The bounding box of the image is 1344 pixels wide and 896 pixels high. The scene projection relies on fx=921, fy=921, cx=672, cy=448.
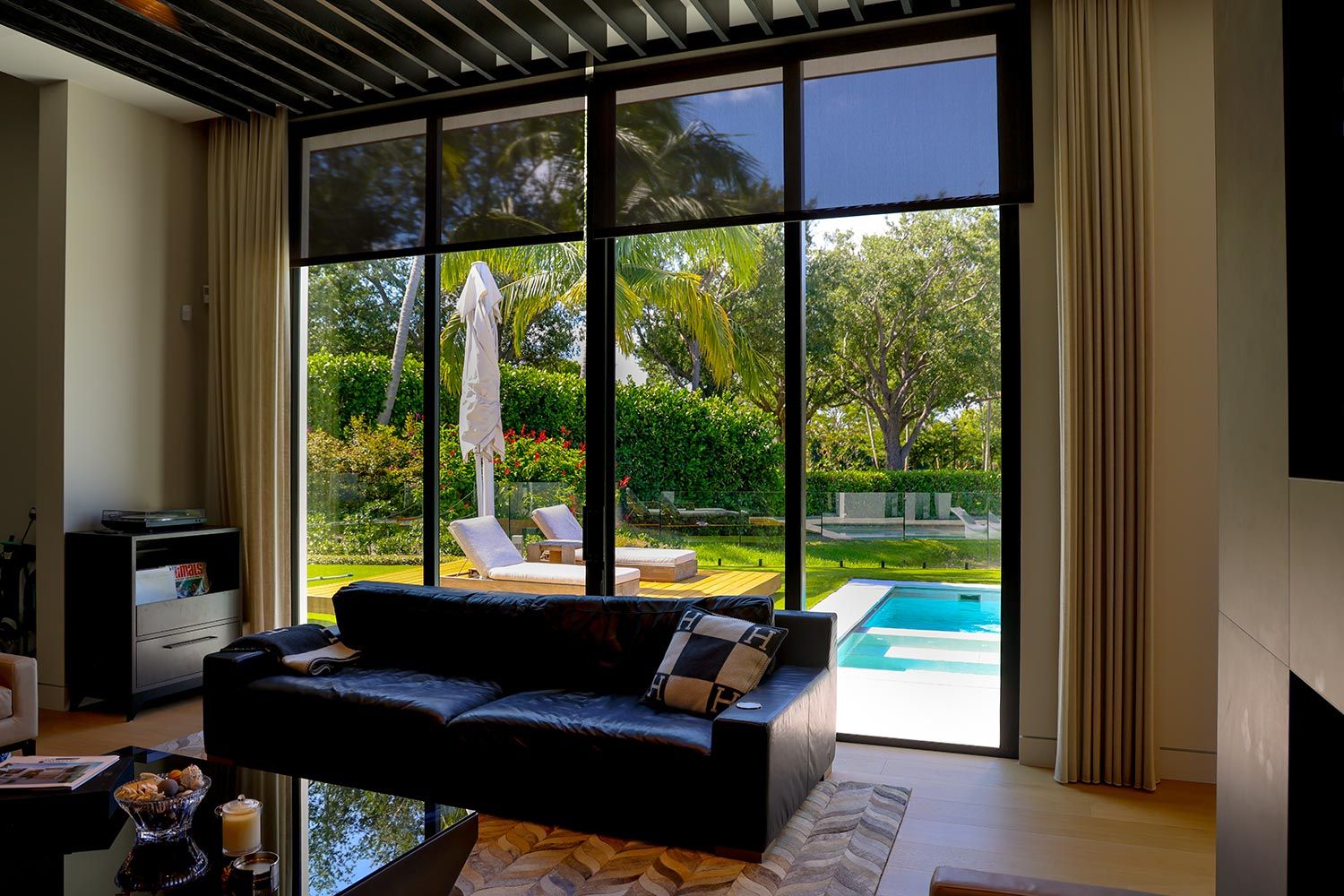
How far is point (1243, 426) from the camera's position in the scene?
46.2 inches

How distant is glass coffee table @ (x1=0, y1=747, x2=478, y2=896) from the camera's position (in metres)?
2.17

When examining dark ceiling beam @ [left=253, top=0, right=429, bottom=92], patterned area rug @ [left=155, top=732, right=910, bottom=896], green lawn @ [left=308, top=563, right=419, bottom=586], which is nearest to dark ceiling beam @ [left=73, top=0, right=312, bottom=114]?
dark ceiling beam @ [left=253, top=0, right=429, bottom=92]

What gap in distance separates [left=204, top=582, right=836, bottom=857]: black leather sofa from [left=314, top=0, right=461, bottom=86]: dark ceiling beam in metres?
2.54

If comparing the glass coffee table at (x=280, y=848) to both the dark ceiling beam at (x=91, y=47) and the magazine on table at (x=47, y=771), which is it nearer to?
the magazine on table at (x=47, y=771)

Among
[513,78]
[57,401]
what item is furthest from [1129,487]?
[57,401]

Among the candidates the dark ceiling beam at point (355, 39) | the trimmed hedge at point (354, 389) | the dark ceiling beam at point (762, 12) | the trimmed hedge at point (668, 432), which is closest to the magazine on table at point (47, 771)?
the trimmed hedge at point (668, 432)

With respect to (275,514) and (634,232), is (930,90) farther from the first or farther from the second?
(275,514)

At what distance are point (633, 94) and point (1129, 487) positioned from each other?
294cm

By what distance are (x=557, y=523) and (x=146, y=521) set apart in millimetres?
2121

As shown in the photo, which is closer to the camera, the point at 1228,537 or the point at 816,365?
the point at 1228,537

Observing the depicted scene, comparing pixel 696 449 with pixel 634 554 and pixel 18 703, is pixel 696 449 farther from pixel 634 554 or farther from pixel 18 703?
pixel 18 703

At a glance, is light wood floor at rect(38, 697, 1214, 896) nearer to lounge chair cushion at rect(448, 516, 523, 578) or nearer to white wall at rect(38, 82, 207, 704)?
white wall at rect(38, 82, 207, 704)

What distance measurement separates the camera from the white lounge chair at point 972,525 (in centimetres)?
411

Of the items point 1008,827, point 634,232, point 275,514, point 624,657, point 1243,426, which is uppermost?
point 634,232
